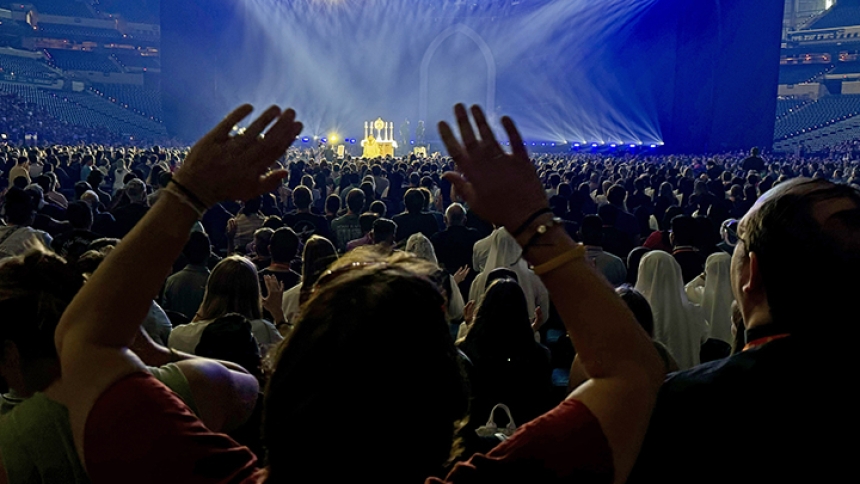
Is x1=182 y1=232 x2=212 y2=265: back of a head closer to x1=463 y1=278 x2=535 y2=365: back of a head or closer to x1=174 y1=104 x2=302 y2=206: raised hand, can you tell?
x1=463 y1=278 x2=535 y2=365: back of a head

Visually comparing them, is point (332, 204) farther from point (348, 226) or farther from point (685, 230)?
point (685, 230)

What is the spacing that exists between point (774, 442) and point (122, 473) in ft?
4.14

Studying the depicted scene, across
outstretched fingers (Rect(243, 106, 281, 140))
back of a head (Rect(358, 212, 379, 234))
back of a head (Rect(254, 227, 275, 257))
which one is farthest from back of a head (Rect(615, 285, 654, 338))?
back of a head (Rect(358, 212, 379, 234))

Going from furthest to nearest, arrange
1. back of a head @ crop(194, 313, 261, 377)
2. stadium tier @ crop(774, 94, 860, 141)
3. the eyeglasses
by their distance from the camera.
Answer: stadium tier @ crop(774, 94, 860, 141)
back of a head @ crop(194, 313, 261, 377)
the eyeglasses

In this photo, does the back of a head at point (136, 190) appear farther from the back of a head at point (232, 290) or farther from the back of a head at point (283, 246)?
the back of a head at point (232, 290)

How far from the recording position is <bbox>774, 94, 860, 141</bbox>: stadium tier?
48156mm

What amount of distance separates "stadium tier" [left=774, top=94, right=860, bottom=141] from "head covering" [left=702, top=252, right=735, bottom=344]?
47.5 m

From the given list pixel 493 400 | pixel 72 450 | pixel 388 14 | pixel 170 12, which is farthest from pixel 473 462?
pixel 388 14

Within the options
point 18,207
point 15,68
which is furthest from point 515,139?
point 15,68

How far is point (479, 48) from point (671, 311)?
4161 cm

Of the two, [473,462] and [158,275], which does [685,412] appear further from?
[158,275]

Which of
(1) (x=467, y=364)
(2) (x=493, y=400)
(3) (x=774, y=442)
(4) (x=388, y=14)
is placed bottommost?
(2) (x=493, y=400)

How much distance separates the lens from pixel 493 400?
3.73 meters

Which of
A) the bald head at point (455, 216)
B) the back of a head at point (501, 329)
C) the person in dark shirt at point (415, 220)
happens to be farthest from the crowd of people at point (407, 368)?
the person in dark shirt at point (415, 220)
